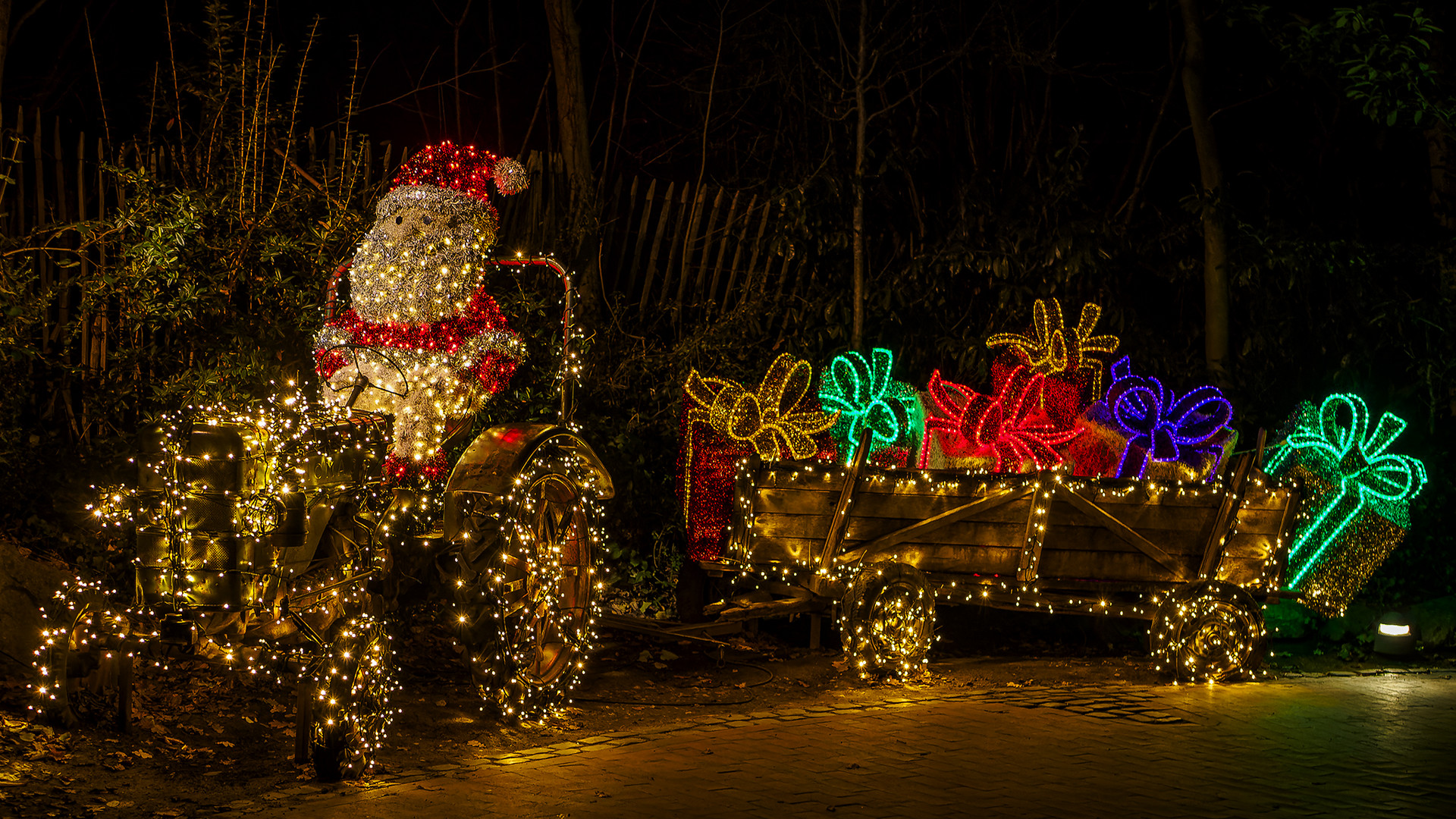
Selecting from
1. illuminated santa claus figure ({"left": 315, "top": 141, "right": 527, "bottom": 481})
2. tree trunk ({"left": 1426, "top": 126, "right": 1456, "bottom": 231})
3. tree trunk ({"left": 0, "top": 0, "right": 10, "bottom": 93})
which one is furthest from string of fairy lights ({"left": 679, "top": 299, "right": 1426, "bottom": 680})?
tree trunk ({"left": 0, "top": 0, "right": 10, "bottom": 93})

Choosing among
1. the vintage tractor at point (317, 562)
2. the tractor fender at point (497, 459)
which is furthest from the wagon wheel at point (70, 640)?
the tractor fender at point (497, 459)

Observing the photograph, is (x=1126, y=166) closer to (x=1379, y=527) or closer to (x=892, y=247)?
(x=892, y=247)

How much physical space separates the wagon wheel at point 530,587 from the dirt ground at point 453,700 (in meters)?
Answer: 0.24

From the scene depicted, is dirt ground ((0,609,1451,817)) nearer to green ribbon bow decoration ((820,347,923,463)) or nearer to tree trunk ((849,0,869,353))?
green ribbon bow decoration ((820,347,923,463))

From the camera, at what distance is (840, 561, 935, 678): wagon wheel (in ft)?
25.4

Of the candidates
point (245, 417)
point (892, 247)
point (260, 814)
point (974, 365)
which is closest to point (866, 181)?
point (892, 247)

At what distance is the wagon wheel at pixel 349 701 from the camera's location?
536 cm

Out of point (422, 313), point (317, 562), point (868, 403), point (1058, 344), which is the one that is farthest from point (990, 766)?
point (422, 313)

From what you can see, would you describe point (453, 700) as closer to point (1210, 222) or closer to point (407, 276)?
point (407, 276)

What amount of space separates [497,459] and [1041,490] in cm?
335

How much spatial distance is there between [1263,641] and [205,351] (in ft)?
22.4

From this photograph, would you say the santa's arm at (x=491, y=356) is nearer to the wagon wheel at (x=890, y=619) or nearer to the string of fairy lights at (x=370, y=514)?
the string of fairy lights at (x=370, y=514)

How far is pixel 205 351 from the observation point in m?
8.63

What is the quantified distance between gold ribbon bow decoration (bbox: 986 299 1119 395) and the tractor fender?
10.8 feet
